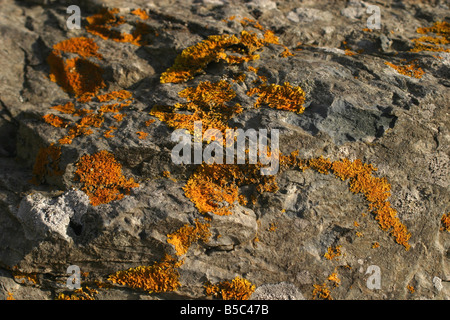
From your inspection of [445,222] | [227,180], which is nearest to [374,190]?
[445,222]

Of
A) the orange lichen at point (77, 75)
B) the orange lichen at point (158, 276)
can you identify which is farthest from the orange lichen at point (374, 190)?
the orange lichen at point (77, 75)

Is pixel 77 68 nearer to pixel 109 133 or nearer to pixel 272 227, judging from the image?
pixel 109 133

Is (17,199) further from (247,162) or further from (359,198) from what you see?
(359,198)

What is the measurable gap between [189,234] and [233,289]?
2.72 ft

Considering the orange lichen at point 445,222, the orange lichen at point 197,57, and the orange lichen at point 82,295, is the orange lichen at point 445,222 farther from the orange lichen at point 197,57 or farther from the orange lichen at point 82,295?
the orange lichen at point 82,295

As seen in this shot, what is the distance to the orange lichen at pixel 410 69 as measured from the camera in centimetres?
573

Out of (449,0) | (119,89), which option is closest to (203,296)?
(119,89)

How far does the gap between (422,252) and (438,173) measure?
41.9 inches

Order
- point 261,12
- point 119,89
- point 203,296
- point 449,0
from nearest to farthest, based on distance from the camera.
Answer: point 203,296
point 119,89
point 261,12
point 449,0

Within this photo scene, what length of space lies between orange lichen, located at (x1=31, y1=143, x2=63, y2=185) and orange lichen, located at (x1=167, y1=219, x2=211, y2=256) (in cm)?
178

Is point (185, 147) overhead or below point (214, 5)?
below

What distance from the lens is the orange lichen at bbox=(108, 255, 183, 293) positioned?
14.6 ft

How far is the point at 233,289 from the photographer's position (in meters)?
4.48

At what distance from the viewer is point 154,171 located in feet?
16.1
